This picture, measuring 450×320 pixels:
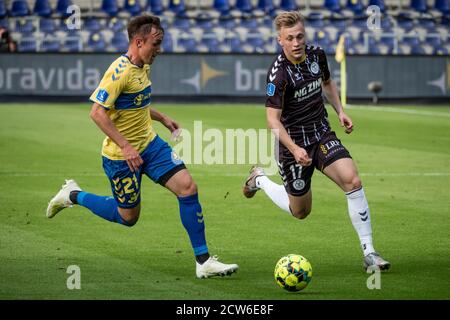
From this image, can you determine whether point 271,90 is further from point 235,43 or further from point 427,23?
point 427,23

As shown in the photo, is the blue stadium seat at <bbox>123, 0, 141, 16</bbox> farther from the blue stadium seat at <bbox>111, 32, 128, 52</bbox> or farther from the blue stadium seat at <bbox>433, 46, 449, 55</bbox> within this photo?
the blue stadium seat at <bbox>433, 46, 449, 55</bbox>

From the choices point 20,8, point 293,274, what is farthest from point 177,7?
point 293,274

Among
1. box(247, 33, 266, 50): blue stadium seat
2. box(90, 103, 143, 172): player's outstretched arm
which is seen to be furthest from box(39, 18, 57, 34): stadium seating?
box(90, 103, 143, 172): player's outstretched arm

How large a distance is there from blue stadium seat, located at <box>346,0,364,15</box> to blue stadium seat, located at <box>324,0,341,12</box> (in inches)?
14.6

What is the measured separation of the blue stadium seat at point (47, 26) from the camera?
33.4 m

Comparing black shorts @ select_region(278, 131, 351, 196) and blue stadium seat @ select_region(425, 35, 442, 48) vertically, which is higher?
blue stadium seat @ select_region(425, 35, 442, 48)

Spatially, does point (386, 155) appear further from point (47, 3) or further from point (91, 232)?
point (47, 3)

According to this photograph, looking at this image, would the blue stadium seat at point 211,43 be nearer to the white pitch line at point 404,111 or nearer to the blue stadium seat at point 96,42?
the blue stadium seat at point 96,42

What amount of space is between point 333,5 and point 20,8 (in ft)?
32.5

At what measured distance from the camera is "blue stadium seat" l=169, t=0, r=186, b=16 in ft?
113

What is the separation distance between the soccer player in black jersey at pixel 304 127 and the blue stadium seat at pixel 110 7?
2533cm

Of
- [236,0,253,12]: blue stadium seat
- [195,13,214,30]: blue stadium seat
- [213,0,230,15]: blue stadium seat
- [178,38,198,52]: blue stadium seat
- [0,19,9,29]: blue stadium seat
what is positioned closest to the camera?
[178,38,198,52]: blue stadium seat

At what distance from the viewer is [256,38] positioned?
32.8m

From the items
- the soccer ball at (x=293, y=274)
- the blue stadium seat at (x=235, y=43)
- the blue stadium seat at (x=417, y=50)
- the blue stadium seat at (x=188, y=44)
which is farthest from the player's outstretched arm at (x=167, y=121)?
the blue stadium seat at (x=417, y=50)
